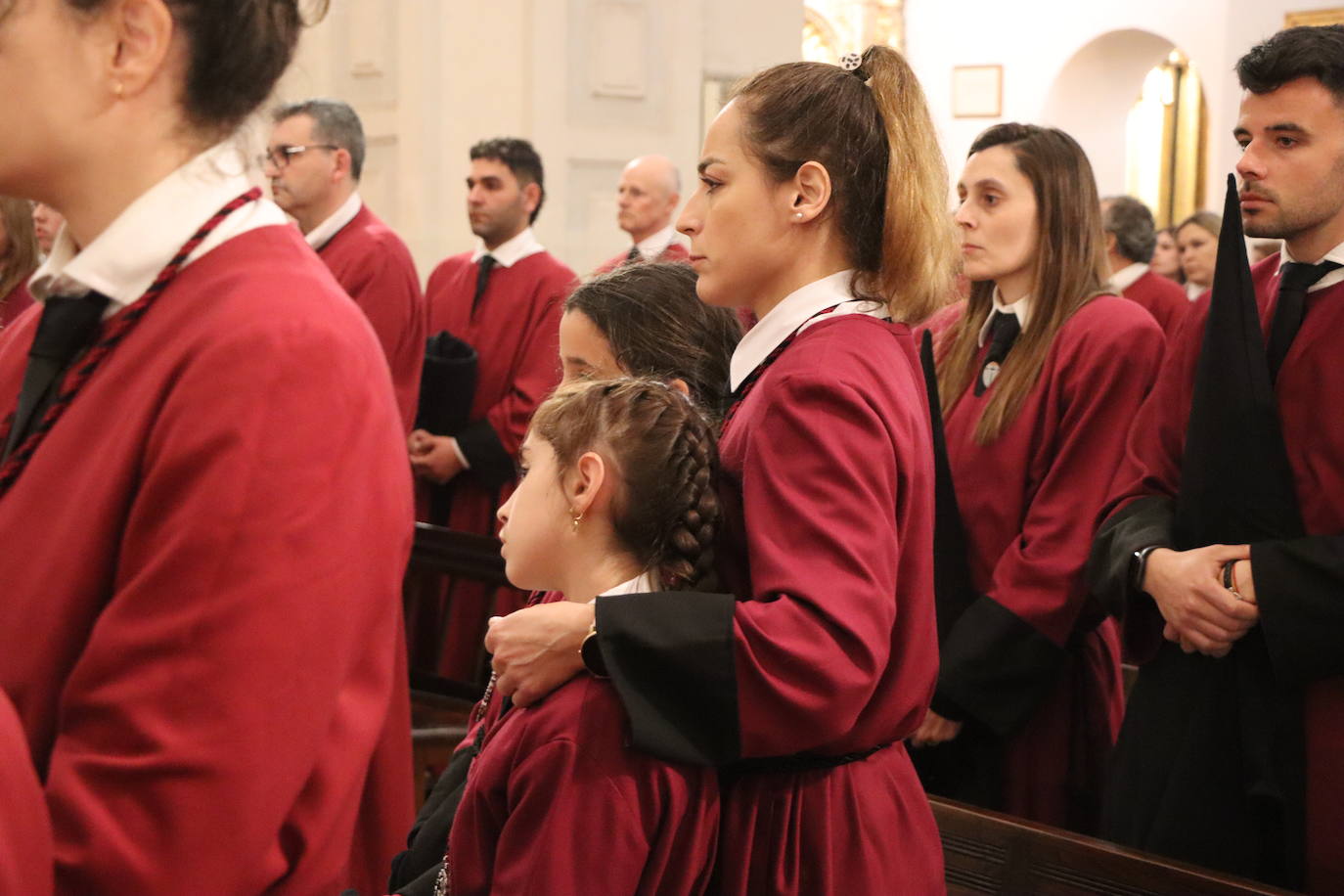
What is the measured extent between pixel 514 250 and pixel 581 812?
167 inches

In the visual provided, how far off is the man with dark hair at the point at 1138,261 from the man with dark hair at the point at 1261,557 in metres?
3.93

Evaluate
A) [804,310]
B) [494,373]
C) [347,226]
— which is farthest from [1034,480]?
[347,226]

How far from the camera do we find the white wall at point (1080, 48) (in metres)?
12.1

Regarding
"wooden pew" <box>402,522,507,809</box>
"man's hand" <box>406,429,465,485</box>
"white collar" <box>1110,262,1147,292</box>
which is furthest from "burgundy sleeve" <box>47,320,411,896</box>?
"white collar" <box>1110,262,1147,292</box>

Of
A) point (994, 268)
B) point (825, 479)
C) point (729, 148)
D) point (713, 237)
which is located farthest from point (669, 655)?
point (994, 268)

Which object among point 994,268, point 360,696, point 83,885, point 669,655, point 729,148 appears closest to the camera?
point 83,885

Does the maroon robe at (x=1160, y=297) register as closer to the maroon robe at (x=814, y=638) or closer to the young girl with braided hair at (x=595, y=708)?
the maroon robe at (x=814, y=638)

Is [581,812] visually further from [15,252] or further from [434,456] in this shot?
[15,252]

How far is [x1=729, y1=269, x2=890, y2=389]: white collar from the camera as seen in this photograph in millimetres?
1855

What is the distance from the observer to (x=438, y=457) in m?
4.96

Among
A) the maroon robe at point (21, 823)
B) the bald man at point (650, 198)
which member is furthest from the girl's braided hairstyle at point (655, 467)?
the bald man at point (650, 198)

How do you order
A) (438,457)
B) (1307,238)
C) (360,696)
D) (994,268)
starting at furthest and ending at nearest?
(438,457) → (994,268) → (1307,238) → (360,696)

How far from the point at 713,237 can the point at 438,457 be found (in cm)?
320

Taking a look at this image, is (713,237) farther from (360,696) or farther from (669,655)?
(360,696)
